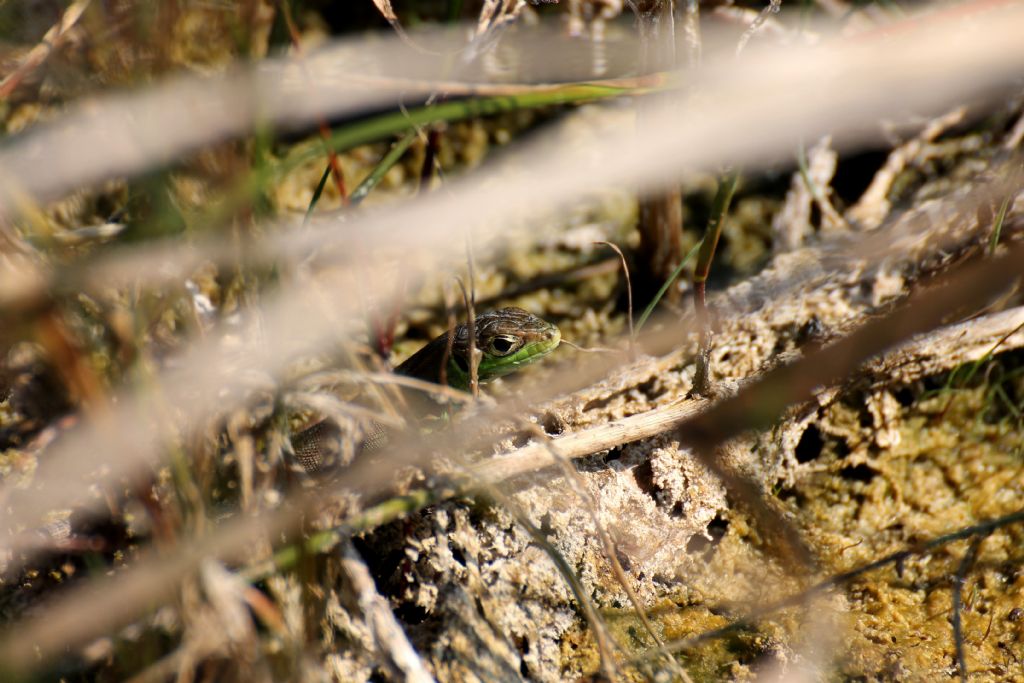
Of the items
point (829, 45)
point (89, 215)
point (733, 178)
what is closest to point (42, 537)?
point (89, 215)

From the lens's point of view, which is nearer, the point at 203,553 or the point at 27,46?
the point at 203,553

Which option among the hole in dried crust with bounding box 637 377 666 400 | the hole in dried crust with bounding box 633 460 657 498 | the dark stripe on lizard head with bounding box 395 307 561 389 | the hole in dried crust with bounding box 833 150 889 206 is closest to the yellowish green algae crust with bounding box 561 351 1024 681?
the hole in dried crust with bounding box 633 460 657 498

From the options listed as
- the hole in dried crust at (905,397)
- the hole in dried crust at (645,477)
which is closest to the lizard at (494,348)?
the hole in dried crust at (645,477)

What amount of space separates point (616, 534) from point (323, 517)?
77 centimetres

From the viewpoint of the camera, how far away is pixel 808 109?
7.32ft

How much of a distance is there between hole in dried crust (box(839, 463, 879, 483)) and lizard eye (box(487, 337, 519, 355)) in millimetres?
1172

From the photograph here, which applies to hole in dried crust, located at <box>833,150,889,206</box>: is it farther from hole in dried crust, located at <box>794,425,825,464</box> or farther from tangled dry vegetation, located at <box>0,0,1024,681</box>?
hole in dried crust, located at <box>794,425,825,464</box>

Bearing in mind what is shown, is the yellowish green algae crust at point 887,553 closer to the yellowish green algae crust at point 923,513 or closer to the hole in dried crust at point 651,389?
the yellowish green algae crust at point 923,513

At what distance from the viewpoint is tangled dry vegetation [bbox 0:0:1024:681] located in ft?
5.32

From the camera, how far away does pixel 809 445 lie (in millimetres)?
2377

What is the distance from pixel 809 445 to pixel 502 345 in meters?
1.11

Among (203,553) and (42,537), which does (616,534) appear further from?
(42,537)

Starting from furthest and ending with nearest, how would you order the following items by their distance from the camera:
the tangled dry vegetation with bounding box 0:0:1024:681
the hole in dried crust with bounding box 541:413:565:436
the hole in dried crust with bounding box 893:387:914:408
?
1. the hole in dried crust with bounding box 893:387:914:408
2. the hole in dried crust with bounding box 541:413:565:436
3. the tangled dry vegetation with bounding box 0:0:1024:681

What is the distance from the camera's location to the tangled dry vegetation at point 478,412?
63.8 inches
